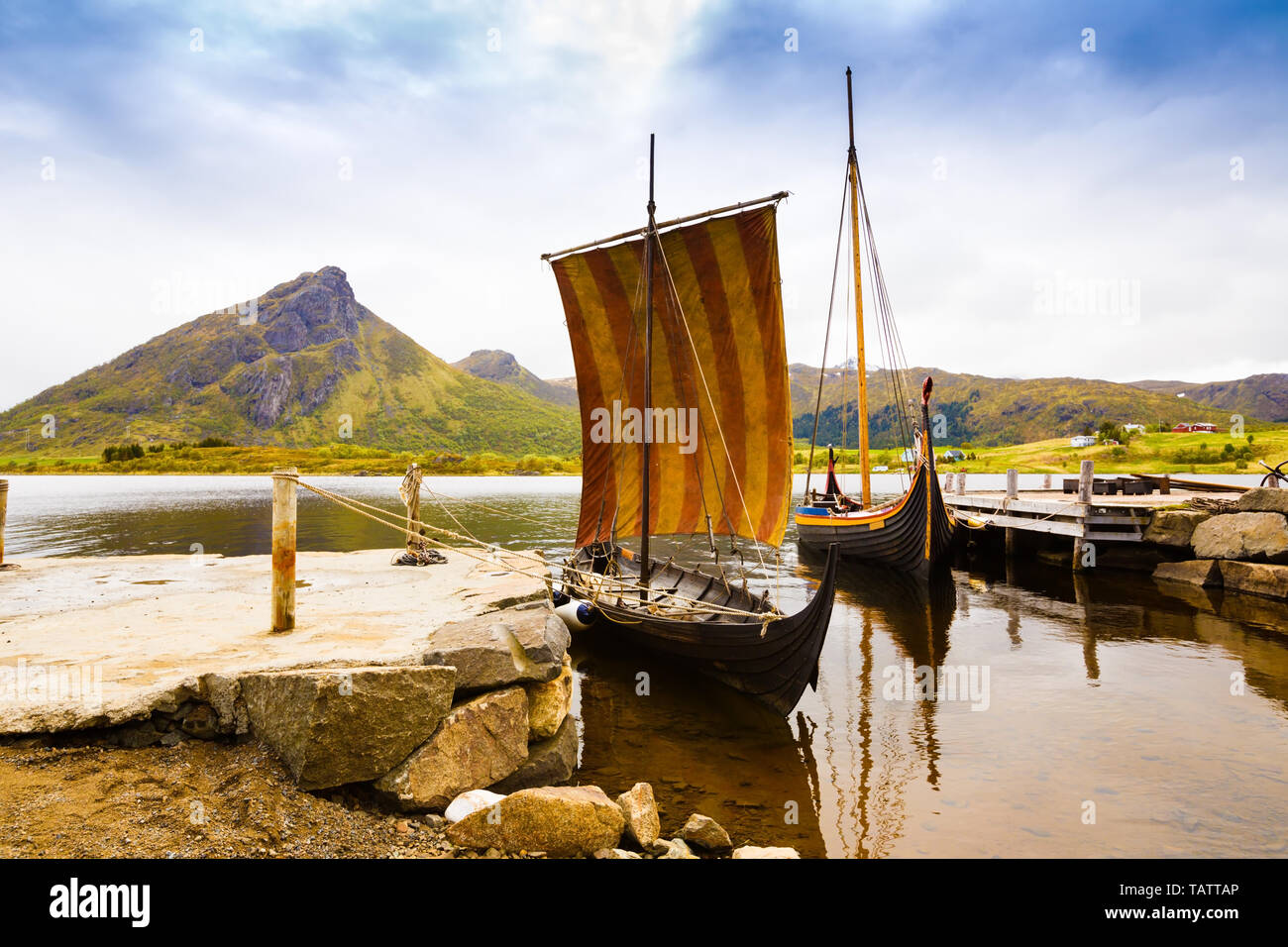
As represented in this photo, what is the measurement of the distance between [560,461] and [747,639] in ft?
388

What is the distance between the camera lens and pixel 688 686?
11.2 meters

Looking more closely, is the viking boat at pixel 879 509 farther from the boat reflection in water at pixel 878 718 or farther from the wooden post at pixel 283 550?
the wooden post at pixel 283 550

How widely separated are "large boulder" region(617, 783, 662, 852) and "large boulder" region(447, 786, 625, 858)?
0.25 metres

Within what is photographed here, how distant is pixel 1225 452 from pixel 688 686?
88.0 meters

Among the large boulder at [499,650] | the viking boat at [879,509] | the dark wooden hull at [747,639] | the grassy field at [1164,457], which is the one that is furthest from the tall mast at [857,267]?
the grassy field at [1164,457]

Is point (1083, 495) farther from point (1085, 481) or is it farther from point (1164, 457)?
point (1164, 457)

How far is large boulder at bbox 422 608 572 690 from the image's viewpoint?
22.4ft

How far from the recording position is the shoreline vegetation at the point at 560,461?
6916 centimetres

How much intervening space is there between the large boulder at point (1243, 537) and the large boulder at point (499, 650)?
71.3ft

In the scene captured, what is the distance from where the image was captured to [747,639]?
32.5 ft

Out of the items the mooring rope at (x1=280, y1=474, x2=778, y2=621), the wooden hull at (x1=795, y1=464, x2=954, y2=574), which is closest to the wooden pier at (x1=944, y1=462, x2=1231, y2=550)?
the wooden hull at (x1=795, y1=464, x2=954, y2=574)

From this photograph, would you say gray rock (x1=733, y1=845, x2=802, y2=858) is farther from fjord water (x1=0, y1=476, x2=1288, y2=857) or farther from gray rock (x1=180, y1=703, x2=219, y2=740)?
gray rock (x1=180, y1=703, x2=219, y2=740)
